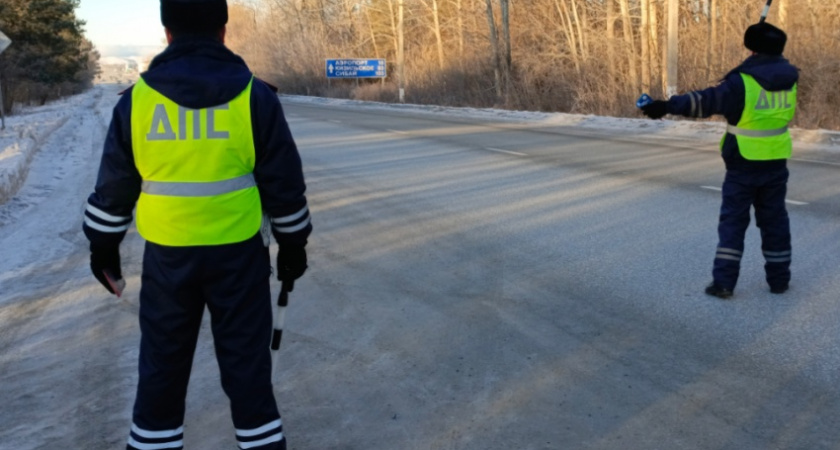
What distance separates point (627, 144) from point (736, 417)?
12.7 meters

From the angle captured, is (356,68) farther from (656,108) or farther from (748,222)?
(656,108)

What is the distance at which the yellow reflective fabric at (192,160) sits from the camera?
2.84m

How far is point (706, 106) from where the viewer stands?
561cm

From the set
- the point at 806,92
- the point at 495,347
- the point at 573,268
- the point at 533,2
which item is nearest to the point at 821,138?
the point at 806,92

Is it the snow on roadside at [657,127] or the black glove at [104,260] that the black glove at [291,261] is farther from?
the snow on roadside at [657,127]

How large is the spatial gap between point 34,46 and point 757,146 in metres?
43.2

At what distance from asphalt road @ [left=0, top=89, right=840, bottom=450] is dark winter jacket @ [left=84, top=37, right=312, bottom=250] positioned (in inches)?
51.4

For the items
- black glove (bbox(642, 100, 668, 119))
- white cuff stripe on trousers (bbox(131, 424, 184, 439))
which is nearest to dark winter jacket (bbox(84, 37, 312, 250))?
white cuff stripe on trousers (bbox(131, 424, 184, 439))

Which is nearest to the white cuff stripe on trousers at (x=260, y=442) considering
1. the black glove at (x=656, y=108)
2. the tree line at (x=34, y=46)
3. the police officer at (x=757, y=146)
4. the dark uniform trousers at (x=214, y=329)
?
the dark uniform trousers at (x=214, y=329)

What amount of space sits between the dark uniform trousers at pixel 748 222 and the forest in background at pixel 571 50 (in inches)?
539

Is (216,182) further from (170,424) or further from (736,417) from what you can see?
(736,417)

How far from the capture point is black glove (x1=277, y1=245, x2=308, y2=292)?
3180 mm

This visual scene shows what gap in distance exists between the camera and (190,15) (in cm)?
288

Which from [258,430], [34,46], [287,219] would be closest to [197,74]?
[287,219]
